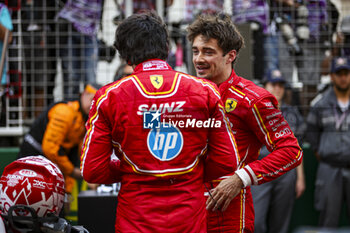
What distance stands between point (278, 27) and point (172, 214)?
4.53 metres

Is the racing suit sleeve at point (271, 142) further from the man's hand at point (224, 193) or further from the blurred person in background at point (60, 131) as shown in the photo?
the blurred person in background at point (60, 131)

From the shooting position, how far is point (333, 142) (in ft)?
21.2

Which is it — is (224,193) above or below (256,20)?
below

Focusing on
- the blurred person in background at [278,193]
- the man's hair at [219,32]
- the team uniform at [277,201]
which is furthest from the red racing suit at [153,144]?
the team uniform at [277,201]

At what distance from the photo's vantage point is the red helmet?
108 inches

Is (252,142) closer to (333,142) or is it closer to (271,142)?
(271,142)

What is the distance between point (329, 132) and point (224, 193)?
3.80 m

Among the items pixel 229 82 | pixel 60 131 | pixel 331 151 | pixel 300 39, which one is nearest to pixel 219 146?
pixel 229 82

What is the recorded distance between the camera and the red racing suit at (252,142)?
126 inches

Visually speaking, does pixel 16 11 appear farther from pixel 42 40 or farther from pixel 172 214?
pixel 172 214

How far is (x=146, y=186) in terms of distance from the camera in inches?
105

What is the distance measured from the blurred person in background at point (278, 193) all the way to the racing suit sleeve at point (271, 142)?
2.60m

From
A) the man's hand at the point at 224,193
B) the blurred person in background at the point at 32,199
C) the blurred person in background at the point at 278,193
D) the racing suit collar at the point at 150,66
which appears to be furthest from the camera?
the blurred person in background at the point at 278,193

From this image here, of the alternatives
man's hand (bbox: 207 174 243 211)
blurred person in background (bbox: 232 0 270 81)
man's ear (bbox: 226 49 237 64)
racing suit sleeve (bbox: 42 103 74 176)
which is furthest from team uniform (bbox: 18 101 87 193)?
man's hand (bbox: 207 174 243 211)
